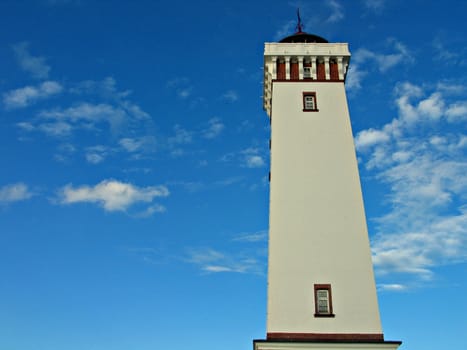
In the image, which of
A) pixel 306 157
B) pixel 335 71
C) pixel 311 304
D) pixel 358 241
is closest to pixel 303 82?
pixel 335 71

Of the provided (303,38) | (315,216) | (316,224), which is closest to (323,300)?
(316,224)

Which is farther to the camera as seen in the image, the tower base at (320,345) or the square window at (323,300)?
the square window at (323,300)

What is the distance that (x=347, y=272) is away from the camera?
64.3ft

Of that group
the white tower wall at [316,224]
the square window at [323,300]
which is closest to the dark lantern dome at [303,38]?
the white tower wall at [316,224]

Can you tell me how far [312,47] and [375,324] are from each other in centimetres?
1574

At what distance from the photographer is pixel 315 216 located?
68.7 ft

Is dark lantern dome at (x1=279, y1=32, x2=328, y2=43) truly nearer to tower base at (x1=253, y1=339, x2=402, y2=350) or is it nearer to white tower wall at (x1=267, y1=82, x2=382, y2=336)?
white tower wall at (x1=267, y1=82, x2=382, y2=336)

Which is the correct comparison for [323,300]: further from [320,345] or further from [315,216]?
[315,216]

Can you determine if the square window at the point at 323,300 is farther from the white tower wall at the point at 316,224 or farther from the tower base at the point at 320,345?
the tower base at the point at 320,345

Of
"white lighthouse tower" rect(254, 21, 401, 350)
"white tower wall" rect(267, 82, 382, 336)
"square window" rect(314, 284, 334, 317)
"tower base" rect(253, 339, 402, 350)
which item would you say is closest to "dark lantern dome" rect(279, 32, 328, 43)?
"white lighthouse tower" rect(254, 21, 401, 350)

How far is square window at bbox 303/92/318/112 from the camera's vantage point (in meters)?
24.3

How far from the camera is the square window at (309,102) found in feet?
79.8

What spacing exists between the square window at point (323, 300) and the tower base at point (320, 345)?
47.4 inches

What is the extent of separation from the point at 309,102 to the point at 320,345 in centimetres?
1279
